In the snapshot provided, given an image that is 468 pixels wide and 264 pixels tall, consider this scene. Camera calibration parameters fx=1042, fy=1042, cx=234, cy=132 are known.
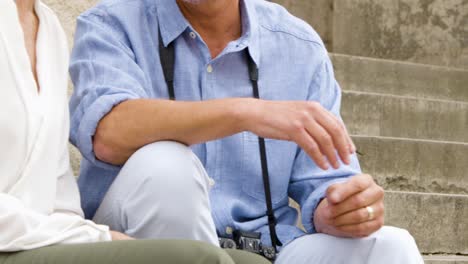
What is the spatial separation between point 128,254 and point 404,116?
10.3 ft

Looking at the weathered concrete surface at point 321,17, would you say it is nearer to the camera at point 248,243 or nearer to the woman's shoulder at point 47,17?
the camera at point 248,243

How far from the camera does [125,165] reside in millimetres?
2166

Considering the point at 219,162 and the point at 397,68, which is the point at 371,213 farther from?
the point at 397,68

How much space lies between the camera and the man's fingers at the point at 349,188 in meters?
2.27

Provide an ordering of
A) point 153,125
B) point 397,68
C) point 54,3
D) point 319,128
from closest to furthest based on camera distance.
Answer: point 319,128 → point 153,125 → point 54,3 → point 397,68

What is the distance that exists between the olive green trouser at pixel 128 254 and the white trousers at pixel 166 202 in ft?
1.04

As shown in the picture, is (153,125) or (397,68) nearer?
(153,125)

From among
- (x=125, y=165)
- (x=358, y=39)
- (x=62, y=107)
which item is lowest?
(x=358, y=39)

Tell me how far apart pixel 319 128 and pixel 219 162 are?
1.53ft

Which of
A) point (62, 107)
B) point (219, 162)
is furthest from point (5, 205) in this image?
point (219, 162)

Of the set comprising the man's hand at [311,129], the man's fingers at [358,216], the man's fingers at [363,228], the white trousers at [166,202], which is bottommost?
the man's fingers at [363,228]

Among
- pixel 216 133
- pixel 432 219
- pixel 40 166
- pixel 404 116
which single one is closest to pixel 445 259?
pixel 432 219

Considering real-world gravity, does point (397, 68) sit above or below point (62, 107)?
below

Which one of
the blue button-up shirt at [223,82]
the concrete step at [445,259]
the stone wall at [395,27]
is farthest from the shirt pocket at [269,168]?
the stone wall at [395,27]
